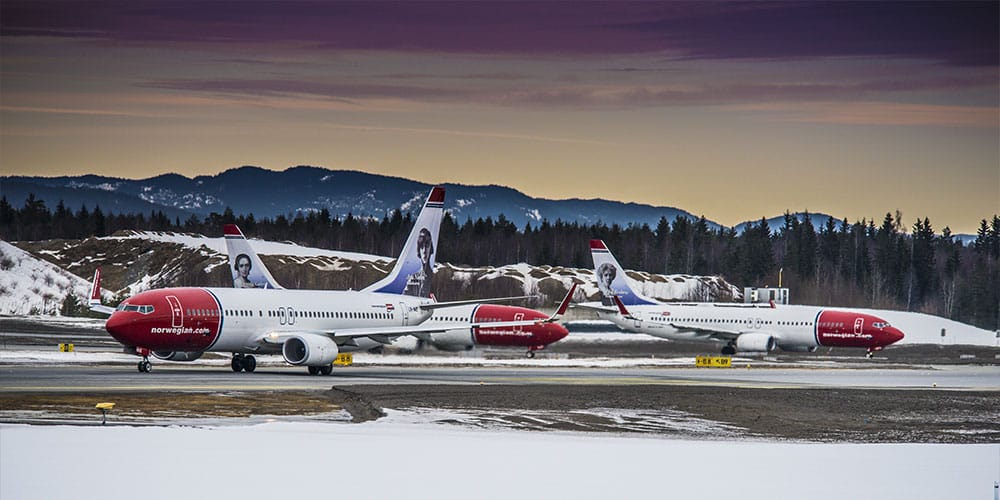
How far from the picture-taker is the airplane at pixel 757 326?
86.9m

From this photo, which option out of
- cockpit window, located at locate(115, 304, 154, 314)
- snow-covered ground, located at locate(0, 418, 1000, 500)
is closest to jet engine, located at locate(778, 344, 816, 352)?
cockpit window, located at locate(115, 304, 154, 314)

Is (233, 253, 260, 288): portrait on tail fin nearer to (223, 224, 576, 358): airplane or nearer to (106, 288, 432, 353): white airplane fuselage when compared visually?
(223, 224, 576, 358): airplane

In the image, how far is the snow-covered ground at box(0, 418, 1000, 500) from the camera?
76.3ft

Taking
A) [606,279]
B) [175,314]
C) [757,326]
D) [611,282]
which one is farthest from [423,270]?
[606,279]

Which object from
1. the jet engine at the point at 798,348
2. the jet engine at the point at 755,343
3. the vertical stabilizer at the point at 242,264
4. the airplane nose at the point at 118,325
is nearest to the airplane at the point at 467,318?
the vertical stabilizer at the point at 242,264

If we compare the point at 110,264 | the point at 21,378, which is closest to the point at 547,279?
the point at 110,264

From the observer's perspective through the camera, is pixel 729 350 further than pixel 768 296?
No

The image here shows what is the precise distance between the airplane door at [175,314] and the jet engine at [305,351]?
4.84 meters

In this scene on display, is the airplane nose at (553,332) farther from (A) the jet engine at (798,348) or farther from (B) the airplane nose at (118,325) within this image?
(B) the airplane nose at (118,325)

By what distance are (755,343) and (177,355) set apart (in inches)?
1748

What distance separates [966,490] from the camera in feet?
82.2

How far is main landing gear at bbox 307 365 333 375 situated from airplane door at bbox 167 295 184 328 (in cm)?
665

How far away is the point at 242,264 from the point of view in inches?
2948

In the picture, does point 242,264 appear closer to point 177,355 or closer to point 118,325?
point 177,355
